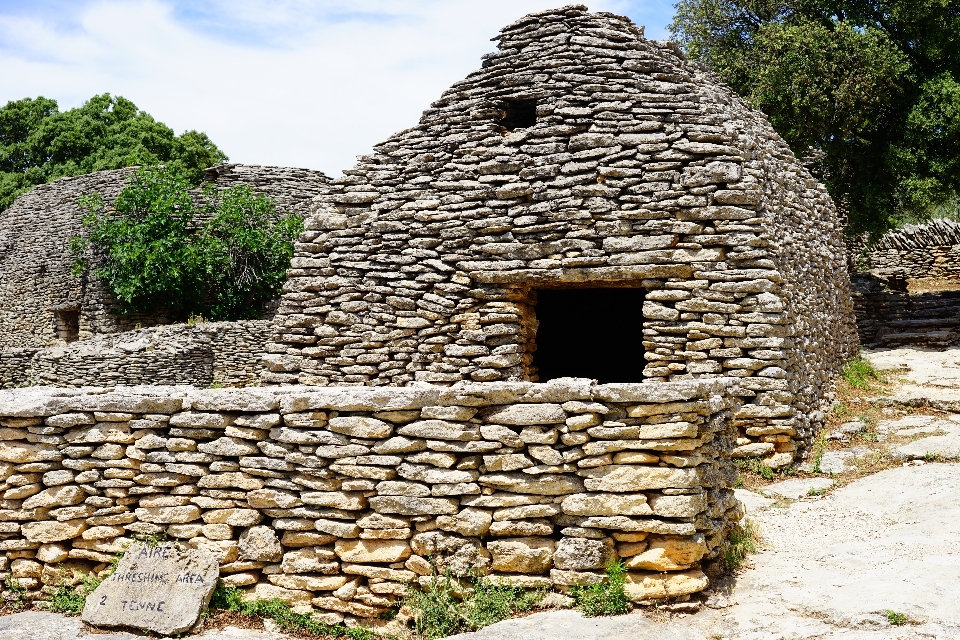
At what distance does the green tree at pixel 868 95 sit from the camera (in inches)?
605

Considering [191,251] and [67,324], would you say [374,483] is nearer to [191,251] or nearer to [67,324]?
[191,251]

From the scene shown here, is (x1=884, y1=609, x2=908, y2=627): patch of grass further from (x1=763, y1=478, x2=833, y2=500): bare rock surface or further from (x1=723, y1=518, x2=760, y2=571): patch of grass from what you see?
(x1=763, y1=478, x2=833, y2=500): bare rock surface

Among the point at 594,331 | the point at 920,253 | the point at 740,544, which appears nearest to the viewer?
the point at 740,544

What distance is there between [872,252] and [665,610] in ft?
68.1

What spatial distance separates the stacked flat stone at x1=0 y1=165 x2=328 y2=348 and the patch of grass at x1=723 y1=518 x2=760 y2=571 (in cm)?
1762

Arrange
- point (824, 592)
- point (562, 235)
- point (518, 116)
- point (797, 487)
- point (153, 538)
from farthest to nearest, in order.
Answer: point (518, 116)
point (562, 235)
point (797, 487)
point (153, 538)
point (824, 592)

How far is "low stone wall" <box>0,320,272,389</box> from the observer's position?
1421cm

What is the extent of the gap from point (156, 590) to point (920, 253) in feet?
71.5

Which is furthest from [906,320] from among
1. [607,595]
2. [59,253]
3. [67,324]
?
[59,253]

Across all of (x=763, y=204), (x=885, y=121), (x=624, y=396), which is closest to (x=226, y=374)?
(x=763, y=204)

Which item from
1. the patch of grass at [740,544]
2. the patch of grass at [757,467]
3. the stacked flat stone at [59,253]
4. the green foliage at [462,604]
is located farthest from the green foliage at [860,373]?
the stacked flat stone at [59,253]

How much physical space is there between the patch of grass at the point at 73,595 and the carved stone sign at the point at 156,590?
199 millimetres

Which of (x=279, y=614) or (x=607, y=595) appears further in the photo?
(x=279, y=614)

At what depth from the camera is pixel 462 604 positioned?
4.38m
